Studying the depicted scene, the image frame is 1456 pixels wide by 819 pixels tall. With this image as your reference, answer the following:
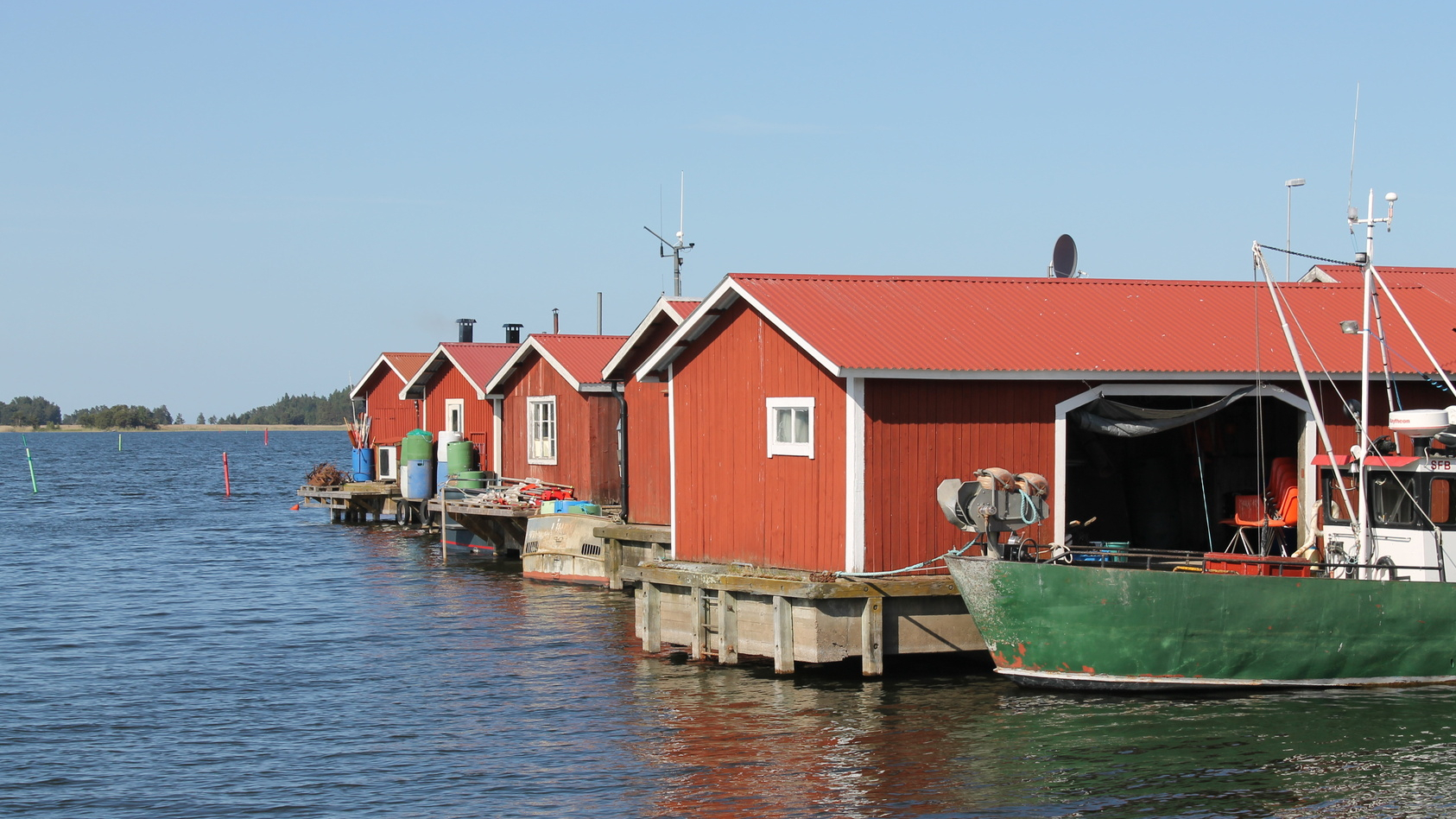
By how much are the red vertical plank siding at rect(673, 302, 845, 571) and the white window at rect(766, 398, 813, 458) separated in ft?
0.34

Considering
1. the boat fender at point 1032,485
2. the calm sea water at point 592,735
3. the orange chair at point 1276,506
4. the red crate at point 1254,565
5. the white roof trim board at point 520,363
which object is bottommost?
the calm sea water at point 592,735

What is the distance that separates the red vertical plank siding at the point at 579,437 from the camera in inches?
1330

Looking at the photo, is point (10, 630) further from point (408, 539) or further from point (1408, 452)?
point (1408, 452)

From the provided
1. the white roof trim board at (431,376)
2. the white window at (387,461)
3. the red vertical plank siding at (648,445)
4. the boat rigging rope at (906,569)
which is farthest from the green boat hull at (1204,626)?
the white window at (387,461)

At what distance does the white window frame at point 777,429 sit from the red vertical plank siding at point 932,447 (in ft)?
3.34

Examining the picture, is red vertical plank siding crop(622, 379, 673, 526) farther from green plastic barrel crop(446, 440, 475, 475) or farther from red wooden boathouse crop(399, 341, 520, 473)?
green plastic barrel crop(446, 440, 475, 475)

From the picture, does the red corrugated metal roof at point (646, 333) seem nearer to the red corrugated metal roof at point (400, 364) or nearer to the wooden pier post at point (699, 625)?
the wooden pier post at point (699, 625)

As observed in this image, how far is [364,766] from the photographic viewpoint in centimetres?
1581

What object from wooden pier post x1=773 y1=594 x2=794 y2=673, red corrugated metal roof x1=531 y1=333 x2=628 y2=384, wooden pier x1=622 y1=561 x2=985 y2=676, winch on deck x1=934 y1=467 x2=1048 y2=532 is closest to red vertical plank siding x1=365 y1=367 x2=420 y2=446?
red corrugated metal roof x1=531 y1=333 x2=628 y2=384

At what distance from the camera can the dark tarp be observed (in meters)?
18.6

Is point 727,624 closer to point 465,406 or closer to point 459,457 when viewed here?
point 459,457

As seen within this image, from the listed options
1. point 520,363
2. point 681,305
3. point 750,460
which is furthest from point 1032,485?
point 520,363

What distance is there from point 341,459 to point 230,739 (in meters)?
105

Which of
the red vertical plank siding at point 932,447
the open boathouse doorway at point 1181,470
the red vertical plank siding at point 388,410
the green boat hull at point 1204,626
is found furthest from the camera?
the red vertical plank siding at point 388,410
